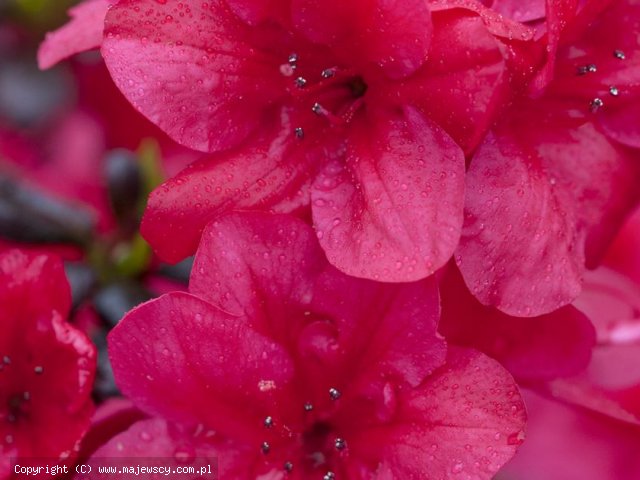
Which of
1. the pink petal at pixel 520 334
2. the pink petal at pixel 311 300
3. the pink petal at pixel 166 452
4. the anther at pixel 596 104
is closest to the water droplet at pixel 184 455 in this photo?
the pink petal at pixel 166 452

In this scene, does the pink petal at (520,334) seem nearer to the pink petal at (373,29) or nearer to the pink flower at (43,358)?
the pink petal at (373,29)

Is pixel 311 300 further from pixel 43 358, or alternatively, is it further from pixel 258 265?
pixel 43 358

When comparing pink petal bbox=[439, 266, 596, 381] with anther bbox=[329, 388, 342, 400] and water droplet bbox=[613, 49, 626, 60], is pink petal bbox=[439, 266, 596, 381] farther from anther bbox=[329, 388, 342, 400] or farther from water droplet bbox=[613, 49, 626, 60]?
water droplet bbox=[613, 49, 626, 60]

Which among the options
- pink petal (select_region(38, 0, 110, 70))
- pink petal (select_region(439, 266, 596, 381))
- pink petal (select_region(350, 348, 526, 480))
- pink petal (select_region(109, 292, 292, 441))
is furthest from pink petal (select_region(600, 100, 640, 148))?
pink petal (select_region(38, 0, 110, 70))

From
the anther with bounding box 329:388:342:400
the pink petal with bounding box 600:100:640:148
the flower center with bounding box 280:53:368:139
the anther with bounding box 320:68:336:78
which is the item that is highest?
the anther with bounding box 320:68:336:78

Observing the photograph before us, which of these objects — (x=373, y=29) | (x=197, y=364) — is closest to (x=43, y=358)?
(x=197, y=364)
